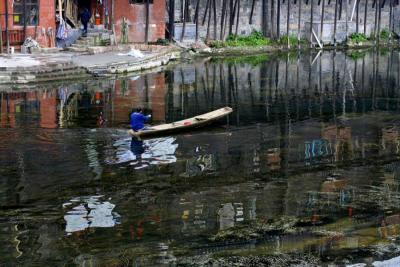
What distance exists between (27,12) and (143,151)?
68.1 feet

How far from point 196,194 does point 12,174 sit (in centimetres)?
500

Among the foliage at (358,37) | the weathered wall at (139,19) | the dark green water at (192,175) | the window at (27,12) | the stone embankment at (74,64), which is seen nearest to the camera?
the dark green water at (192,175)

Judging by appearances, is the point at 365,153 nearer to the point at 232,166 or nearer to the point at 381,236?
the point at 232,166

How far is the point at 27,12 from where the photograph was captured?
136 feet

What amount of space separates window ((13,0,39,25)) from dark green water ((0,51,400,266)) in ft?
24.9

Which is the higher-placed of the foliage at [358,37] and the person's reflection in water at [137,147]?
the foliage at [358,37]

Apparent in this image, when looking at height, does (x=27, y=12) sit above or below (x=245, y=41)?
above

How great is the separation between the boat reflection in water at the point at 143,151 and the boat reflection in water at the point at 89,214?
3327 mm

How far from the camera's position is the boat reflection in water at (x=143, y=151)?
2197cm

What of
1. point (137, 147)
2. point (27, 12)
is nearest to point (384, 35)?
point (27, 12)

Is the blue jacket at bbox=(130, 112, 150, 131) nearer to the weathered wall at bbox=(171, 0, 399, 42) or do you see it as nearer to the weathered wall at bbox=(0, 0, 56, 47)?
the weathered wall at bbox=(0, 0, 56, 47)

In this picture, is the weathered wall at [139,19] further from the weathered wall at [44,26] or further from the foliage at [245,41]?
the weathered wall at [44,26]

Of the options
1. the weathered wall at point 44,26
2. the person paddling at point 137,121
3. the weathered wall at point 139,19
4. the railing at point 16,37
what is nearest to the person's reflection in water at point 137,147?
the person paddling at point 137,121

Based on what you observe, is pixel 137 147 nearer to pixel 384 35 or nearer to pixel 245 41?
pixel 245 41
